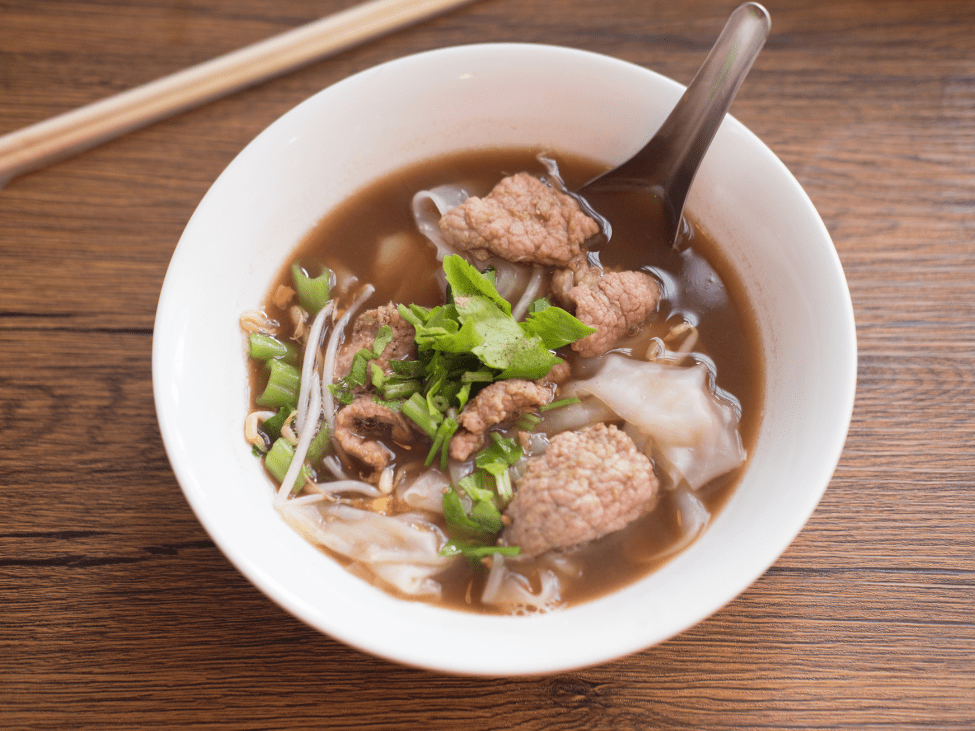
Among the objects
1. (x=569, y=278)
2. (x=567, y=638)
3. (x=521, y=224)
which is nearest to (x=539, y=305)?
(x=569, y=278)

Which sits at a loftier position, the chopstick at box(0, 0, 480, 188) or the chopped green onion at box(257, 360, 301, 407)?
the chopstick at box(0, 0, 480, 188)

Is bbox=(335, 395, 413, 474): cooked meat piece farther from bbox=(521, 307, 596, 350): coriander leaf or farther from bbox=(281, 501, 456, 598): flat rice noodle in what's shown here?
bbox=(521, 307, 596, 350): coriander leaf


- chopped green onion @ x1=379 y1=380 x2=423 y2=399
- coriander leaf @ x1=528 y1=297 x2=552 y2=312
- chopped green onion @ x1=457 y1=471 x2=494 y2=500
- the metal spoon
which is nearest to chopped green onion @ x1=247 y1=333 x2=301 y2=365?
chopped green onion @ x1=379 y1=380 x2=423 y2=399

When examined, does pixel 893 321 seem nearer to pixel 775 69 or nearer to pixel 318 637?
pixel 775 69

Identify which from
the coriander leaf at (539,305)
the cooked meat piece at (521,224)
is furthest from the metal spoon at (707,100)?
the coriander leaf at (539,305)

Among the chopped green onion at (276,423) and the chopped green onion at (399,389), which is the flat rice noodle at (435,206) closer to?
the chopped green onion at (399,389)

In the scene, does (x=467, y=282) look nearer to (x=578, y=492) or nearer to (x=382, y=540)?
(x=578, y=492)

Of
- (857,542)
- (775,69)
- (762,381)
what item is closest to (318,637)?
(762,381)
